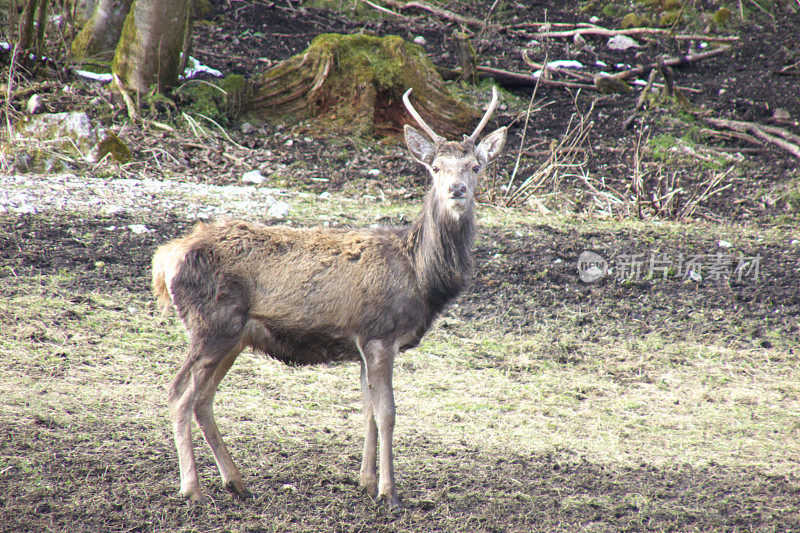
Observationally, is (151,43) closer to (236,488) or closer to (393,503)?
(236,488)

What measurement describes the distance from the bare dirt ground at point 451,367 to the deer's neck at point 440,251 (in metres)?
1.11

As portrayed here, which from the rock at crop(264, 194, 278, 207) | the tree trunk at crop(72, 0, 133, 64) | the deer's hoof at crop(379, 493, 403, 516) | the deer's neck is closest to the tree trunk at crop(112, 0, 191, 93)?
the tree trunk at crop(72, 0, 133, 64)

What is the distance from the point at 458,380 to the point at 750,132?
8471 millimetres

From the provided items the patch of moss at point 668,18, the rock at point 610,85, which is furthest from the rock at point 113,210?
the patch of moss at point 668,18

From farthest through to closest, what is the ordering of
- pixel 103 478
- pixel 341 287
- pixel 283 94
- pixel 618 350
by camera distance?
pixel 283 94 → pixel 618 350 → pixel 341 287 → pixel 103 478

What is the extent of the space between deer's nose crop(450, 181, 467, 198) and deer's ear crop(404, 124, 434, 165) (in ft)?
1.50

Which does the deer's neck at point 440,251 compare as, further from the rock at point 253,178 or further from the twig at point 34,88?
the twig at point 34,88

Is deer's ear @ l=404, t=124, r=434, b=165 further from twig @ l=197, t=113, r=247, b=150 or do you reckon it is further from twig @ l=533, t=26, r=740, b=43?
twig @ l=533, t=26, r=740, b=43

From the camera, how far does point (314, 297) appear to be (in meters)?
4.20

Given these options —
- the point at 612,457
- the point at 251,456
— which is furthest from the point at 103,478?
the point at 612,457

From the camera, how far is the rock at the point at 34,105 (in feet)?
32.4

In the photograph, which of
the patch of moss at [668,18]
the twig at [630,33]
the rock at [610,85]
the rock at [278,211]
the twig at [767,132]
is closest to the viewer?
the rock at [278,211]

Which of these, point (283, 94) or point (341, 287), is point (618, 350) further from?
point (283, 94)

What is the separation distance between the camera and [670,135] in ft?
38.1
